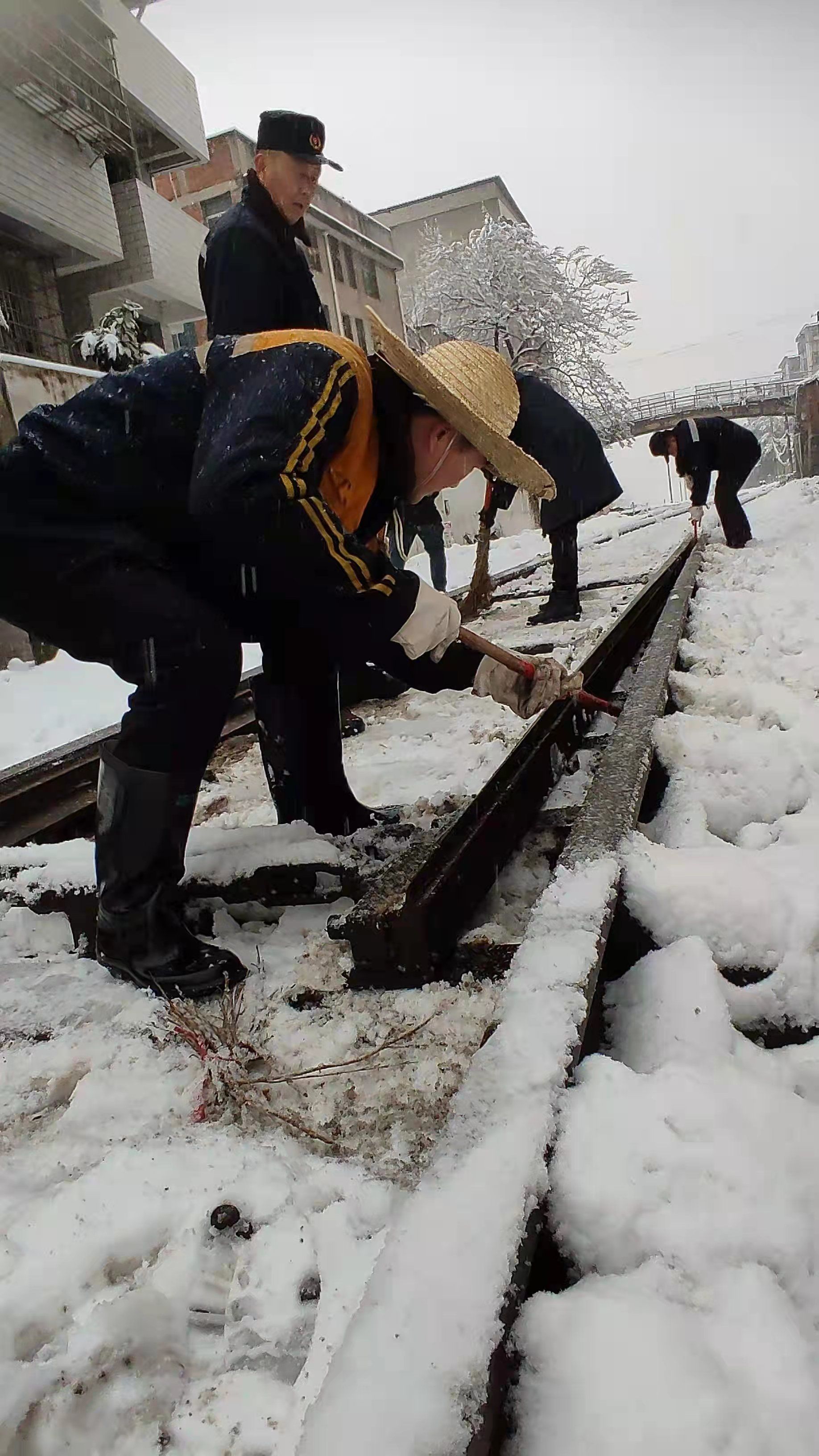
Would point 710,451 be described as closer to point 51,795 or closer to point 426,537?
point 426,537

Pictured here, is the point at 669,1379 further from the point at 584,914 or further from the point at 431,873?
the point at 431,873

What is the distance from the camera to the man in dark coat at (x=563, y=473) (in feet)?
17.7

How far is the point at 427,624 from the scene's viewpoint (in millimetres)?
1921

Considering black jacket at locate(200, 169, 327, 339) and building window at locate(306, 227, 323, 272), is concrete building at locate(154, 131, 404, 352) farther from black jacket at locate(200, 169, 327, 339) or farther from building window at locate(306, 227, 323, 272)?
black jacket at locate(200, 169, 327, 339)

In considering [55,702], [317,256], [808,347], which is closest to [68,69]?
[317,256]

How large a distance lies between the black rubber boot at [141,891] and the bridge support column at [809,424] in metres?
33.0

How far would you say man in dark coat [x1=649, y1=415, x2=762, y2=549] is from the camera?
8992 millimetres

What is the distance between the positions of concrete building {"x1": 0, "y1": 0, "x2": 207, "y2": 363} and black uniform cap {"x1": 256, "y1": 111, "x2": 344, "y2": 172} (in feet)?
40.8

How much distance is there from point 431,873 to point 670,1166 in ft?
2.78

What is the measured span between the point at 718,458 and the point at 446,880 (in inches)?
347

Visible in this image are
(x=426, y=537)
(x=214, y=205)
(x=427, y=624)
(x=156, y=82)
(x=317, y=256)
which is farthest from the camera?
(x=317, y=256)

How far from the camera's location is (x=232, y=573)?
2023 millimetres

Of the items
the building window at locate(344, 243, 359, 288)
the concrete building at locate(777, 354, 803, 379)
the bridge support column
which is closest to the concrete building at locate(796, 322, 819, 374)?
→ the concrete building at locate(777, 354, 803, 379)

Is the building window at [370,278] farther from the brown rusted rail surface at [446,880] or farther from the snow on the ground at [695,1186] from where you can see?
the snow on the ground at [695,1186]
